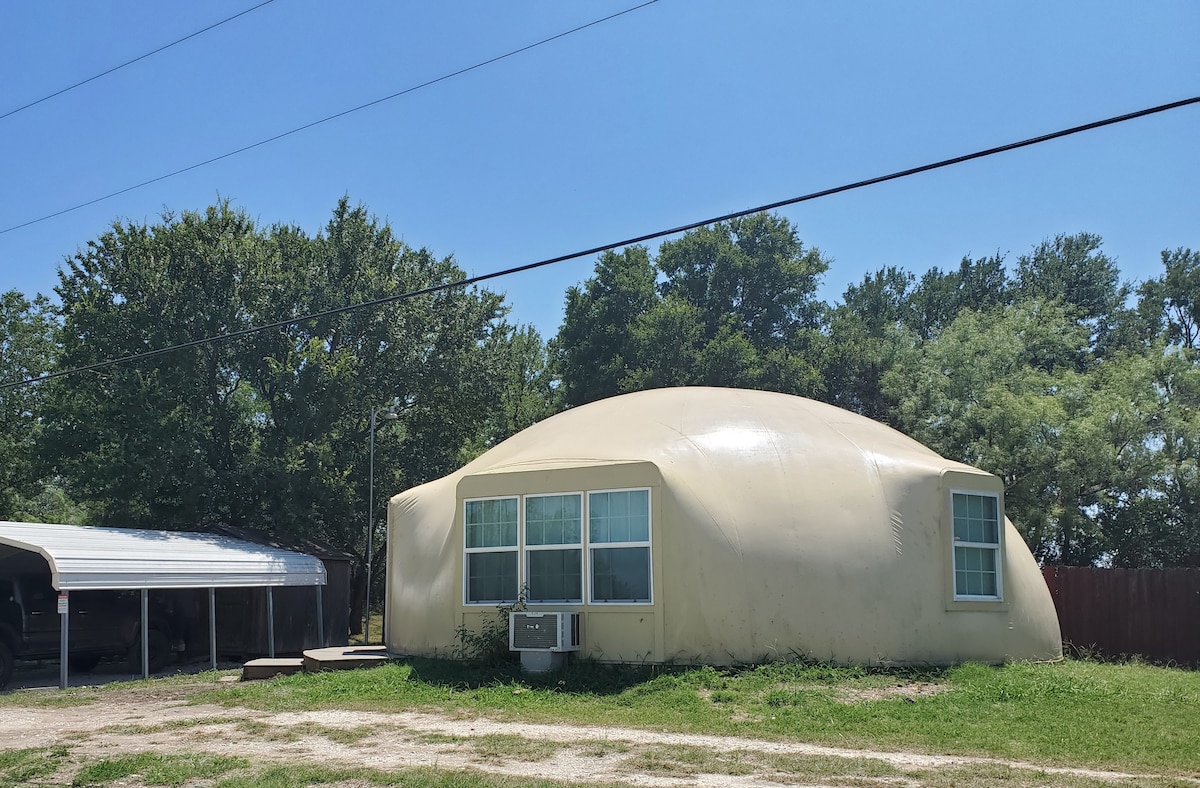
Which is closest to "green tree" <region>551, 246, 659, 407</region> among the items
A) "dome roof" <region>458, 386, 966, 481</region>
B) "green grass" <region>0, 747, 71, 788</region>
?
"dome roof" <region>458, 386, 966, 481</region>

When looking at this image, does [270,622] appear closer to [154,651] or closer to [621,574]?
[154,651]

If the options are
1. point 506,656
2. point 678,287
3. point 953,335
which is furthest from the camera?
point 678,287

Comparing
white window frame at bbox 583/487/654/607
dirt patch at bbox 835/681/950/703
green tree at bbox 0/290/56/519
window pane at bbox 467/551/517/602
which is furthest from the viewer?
green tree at bbox 0/290/56/519

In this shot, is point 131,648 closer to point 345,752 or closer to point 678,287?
point 345,752

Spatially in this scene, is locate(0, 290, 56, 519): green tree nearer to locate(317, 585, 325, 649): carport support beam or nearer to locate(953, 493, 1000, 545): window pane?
locate(317, 585, 325, 649): carport support beam

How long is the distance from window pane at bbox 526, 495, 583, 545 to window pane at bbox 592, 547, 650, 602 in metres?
0.51

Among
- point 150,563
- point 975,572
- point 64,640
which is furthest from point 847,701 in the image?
point 150,563

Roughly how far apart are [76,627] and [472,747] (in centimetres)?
1088

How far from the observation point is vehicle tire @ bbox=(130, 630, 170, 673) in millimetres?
19062

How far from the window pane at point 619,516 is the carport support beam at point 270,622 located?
866cm

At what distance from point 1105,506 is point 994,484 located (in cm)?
1139

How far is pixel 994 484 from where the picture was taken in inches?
635

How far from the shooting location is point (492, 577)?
16094 millimetres

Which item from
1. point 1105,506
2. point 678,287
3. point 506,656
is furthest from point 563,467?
point 678,287
